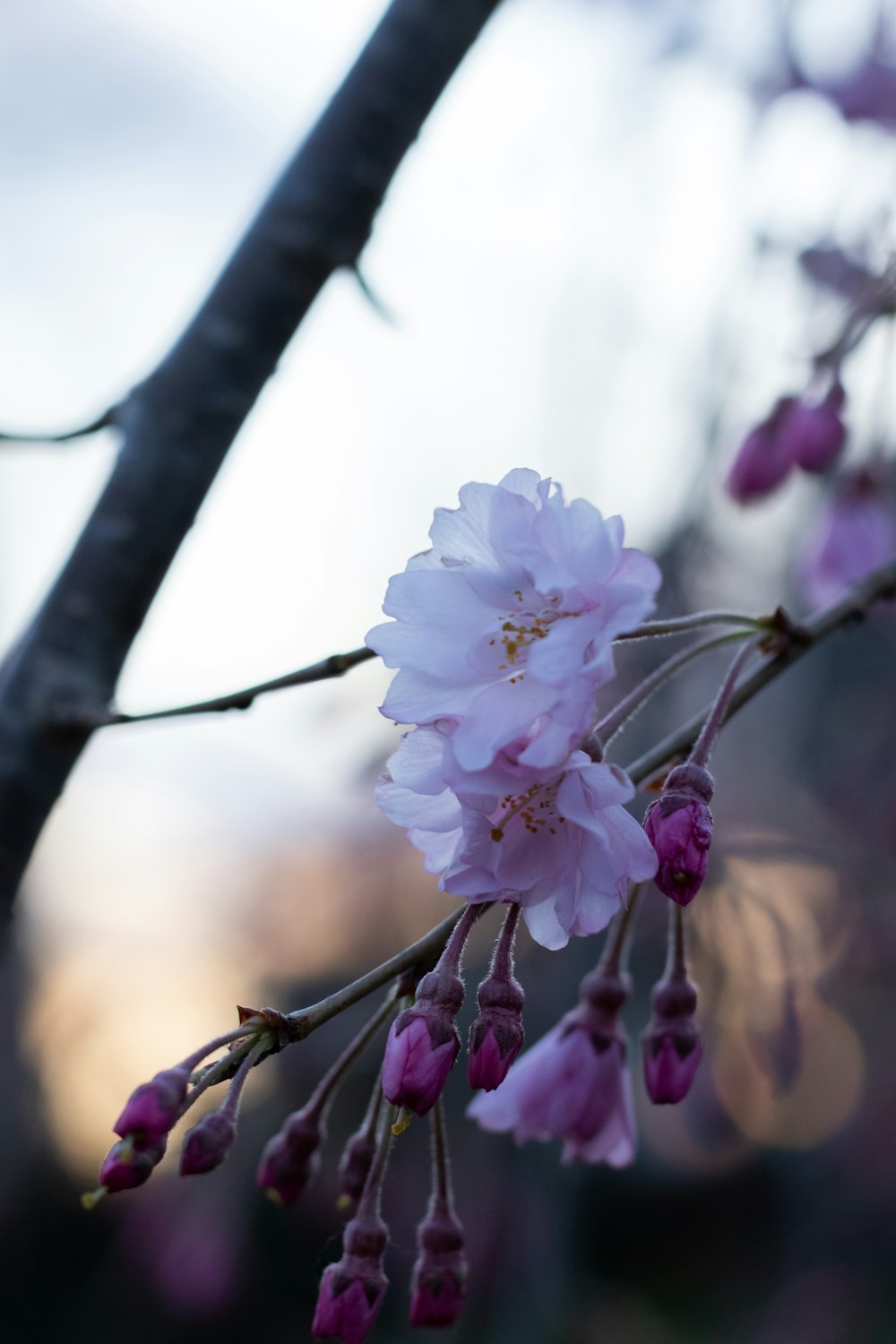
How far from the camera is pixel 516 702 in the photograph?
70 centimetres

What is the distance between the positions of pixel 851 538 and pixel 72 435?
1673mm

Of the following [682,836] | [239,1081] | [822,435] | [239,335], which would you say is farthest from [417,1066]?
[822,435]

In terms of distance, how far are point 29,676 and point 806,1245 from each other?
7.42 m

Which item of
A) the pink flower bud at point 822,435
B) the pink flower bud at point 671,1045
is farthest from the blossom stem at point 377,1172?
the pink flower bud at point 822,435

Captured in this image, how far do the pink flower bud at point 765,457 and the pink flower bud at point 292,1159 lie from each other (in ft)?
4.58

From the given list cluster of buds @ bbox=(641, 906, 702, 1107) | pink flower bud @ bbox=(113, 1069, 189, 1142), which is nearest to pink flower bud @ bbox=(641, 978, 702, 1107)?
cluster of buds @ bbox=(641, 906, 702, 1107)

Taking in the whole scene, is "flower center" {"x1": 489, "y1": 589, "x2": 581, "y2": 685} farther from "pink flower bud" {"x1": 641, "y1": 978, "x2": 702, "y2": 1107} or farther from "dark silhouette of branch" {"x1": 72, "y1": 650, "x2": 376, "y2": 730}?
"pink flower bud" {"x1": 641, "y1": 978, "x2": 702, "y2": 1107}

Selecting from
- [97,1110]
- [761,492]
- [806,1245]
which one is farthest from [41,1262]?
[761,492]

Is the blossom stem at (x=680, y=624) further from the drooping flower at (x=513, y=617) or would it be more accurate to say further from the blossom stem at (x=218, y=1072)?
the blossom stem at (x=218, y=1072)

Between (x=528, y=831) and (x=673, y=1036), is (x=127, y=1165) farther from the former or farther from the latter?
(x=673, y=1036)

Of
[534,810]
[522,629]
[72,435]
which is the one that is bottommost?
[534,810]

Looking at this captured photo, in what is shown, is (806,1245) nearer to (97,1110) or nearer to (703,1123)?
(703,1123)

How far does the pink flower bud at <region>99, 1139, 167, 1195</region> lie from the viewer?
62 cm

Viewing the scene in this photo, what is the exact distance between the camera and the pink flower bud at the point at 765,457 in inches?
74.8
